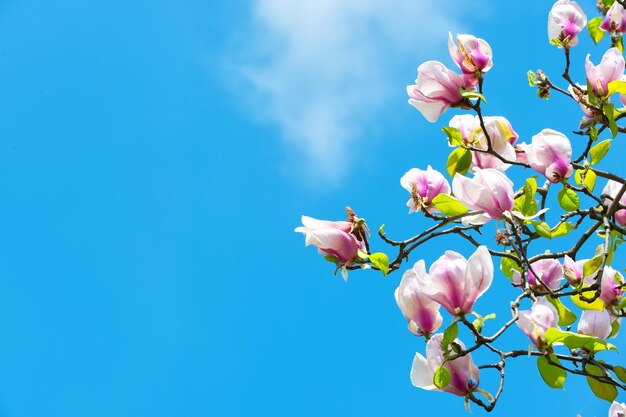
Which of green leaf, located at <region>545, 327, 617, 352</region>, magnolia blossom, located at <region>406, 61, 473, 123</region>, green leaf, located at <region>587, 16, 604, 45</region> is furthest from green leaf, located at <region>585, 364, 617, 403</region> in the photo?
green leaf, located at <region>587, 16, 604, 45</region>

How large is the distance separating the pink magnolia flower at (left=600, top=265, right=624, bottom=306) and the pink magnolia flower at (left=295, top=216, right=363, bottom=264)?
770mm

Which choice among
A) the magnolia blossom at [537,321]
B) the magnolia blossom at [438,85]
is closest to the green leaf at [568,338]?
the magnolia blossom at [537,321]

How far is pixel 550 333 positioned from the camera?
1.67m

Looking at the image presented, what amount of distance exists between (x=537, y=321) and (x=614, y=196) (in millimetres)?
711

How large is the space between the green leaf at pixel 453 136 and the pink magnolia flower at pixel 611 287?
56 cm

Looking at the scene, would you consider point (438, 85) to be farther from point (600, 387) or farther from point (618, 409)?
point (618, 409)

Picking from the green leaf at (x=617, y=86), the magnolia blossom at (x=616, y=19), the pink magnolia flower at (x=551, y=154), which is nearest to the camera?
the pink magnolia flower at (x=551, y=154)

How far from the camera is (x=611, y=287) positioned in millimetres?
2041

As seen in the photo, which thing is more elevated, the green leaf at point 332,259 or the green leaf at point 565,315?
Answer: the green leaf at point 332,259

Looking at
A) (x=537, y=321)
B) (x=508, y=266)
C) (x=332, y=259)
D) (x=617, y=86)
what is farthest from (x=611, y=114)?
(x=332, y=259)

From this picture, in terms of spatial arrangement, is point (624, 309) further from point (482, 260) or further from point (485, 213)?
point (482, 260)

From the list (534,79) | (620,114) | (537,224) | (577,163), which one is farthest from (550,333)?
(534,79)

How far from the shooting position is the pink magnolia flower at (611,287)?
2.04 metres

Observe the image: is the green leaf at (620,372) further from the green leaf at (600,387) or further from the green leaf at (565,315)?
the green leaf at (565,315)
